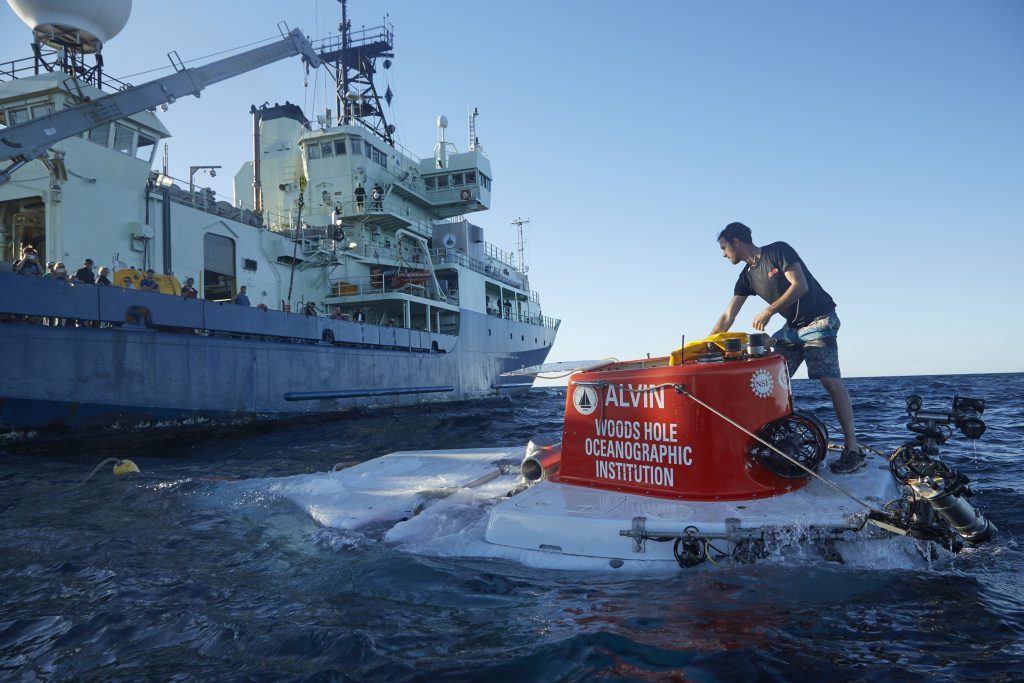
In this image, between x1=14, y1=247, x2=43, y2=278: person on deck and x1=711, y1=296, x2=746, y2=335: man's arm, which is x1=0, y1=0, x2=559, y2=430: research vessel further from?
x1=711, y1=296, x2=746, y2=335: man's arm

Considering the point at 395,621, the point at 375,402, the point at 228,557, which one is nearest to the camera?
the point at 395,621

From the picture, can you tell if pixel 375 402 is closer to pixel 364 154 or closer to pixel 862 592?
pixel 364 154

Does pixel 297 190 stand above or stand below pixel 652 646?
above

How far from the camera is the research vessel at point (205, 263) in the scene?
12.0 meters

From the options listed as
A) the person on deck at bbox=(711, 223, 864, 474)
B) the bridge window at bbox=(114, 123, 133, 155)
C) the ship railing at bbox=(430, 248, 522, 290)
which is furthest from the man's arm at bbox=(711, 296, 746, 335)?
the ship railing at bbox=(430, 248, 522, 290)

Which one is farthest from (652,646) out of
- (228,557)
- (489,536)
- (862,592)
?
(228,557)

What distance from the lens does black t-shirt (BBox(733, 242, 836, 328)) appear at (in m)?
4.34

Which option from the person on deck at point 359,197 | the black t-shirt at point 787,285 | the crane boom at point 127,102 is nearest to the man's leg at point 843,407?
the black t-shirt at point 787,285

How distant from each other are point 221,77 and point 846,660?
18452 mm

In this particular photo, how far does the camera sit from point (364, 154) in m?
25.0

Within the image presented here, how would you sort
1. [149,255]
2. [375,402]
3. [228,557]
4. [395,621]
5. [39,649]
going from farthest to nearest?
[375,402]
[149,255]
[228,557]
[395,621]
[39,649]

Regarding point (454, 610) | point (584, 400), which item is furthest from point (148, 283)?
point (454, 610)

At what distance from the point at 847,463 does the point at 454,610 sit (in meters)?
2.78

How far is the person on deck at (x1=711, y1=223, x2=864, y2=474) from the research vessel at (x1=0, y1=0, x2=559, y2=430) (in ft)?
40.2
